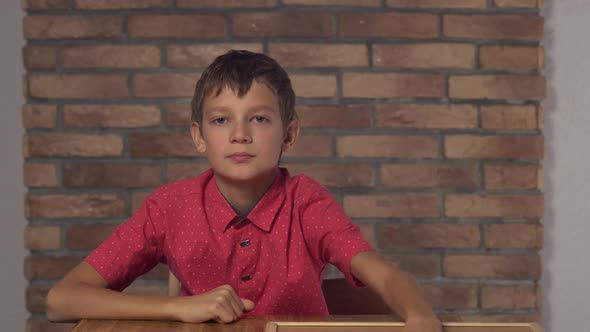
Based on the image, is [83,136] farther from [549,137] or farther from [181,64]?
[549,137]

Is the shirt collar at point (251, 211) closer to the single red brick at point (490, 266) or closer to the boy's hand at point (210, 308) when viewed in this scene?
the boy's hand at point (210, 308)

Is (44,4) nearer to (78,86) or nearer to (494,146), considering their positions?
(78,86)

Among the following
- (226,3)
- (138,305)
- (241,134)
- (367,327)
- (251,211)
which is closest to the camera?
(367,327)

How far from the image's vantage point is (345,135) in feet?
6.96

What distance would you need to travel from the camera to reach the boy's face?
4.12 ft

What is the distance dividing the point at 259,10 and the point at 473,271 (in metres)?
1.02

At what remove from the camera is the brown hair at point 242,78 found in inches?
51.1

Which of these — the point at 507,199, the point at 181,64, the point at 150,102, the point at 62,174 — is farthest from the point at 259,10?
the point at 507,199

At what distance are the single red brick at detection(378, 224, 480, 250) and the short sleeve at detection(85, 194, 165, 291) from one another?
932 mm

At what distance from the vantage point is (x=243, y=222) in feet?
4.43

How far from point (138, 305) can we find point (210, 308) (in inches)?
4.7

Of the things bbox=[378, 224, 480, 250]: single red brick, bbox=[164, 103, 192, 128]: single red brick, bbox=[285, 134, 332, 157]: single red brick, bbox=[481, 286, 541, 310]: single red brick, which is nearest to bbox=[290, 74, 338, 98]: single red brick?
bbox=[285, 134, 332, 157]: single red brick

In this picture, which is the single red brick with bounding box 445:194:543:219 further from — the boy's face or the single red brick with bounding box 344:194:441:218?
the boy's face

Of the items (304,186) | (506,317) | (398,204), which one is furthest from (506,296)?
(304,186)
